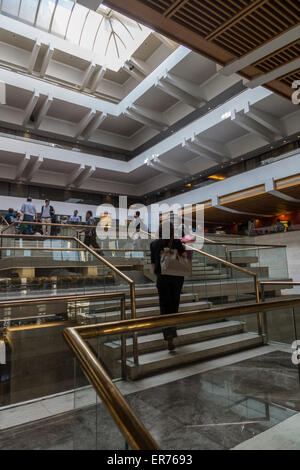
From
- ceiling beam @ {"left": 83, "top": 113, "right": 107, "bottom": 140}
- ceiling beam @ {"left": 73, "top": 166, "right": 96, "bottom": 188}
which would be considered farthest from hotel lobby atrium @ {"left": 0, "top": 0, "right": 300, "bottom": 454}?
ceiling beam @ {"left": 73, "top": 166, "right": 96, "bottom": 188}

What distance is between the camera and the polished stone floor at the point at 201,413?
1708 millimetres

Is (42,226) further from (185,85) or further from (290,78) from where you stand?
(185,85)

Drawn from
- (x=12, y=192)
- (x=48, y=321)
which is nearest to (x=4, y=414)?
(x=48, y=321)

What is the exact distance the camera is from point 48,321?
3.64m

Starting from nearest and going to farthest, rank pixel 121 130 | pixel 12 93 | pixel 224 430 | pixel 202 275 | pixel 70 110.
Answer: pixel 224 430 < pixel 202 275 < pixel 12 93 < pixel 70 110 < pixel 121 130

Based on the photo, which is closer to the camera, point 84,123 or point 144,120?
point 84,123

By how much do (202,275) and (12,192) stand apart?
15.0m

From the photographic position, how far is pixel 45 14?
15.7 metres

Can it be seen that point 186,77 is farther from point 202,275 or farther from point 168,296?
point 168,296

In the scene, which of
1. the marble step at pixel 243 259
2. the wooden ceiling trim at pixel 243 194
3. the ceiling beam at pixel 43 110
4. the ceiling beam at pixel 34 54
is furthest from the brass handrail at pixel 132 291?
the ceiling beam at pixel 34 54

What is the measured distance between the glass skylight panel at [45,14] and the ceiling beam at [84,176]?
755 cm

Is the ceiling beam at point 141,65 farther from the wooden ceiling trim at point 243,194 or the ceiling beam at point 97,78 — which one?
the wooden ceiling trim at point 243,194

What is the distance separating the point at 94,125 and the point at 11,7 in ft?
21.6

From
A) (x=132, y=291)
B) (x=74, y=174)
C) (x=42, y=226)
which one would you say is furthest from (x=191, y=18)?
(x=74, y=174)
